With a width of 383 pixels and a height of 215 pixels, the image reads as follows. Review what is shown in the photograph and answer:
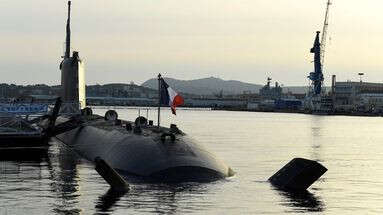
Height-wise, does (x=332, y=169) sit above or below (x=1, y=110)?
below

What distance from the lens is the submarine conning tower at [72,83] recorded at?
5856cm

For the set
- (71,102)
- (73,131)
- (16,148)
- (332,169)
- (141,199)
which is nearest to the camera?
(141,199)

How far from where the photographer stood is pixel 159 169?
2736 centimetres

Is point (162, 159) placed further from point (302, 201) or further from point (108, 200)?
point (302, 201)

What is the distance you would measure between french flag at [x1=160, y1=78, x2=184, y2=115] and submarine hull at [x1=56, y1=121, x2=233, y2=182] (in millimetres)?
1757

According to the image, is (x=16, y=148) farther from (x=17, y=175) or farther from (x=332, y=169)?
(x=332, y=169)

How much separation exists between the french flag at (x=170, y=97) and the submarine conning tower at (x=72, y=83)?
25730 millimetres

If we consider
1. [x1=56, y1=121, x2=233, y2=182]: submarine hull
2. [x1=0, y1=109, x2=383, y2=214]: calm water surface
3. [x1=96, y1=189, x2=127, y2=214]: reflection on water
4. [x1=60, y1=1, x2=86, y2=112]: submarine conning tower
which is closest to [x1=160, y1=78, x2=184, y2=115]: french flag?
[x1=56, y1=121, x2=233, y2=182]: submarine hull

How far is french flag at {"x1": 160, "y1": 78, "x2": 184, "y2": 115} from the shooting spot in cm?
3294

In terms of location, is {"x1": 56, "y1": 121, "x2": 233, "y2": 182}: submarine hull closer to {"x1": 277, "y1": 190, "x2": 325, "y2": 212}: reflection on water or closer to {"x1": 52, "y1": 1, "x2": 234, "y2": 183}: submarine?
{"x1": 52, "y1": 1, "x2": 234, "y2": 183}: submarine

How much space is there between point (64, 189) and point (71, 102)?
110ft

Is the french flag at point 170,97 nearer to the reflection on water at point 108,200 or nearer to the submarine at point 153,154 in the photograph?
the submarine at point 153,154

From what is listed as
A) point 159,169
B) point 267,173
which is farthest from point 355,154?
point 159,169

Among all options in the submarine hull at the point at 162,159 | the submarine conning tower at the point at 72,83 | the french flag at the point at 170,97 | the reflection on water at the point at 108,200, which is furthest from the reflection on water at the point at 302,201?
the submarine conning tower at the point at 72,83
